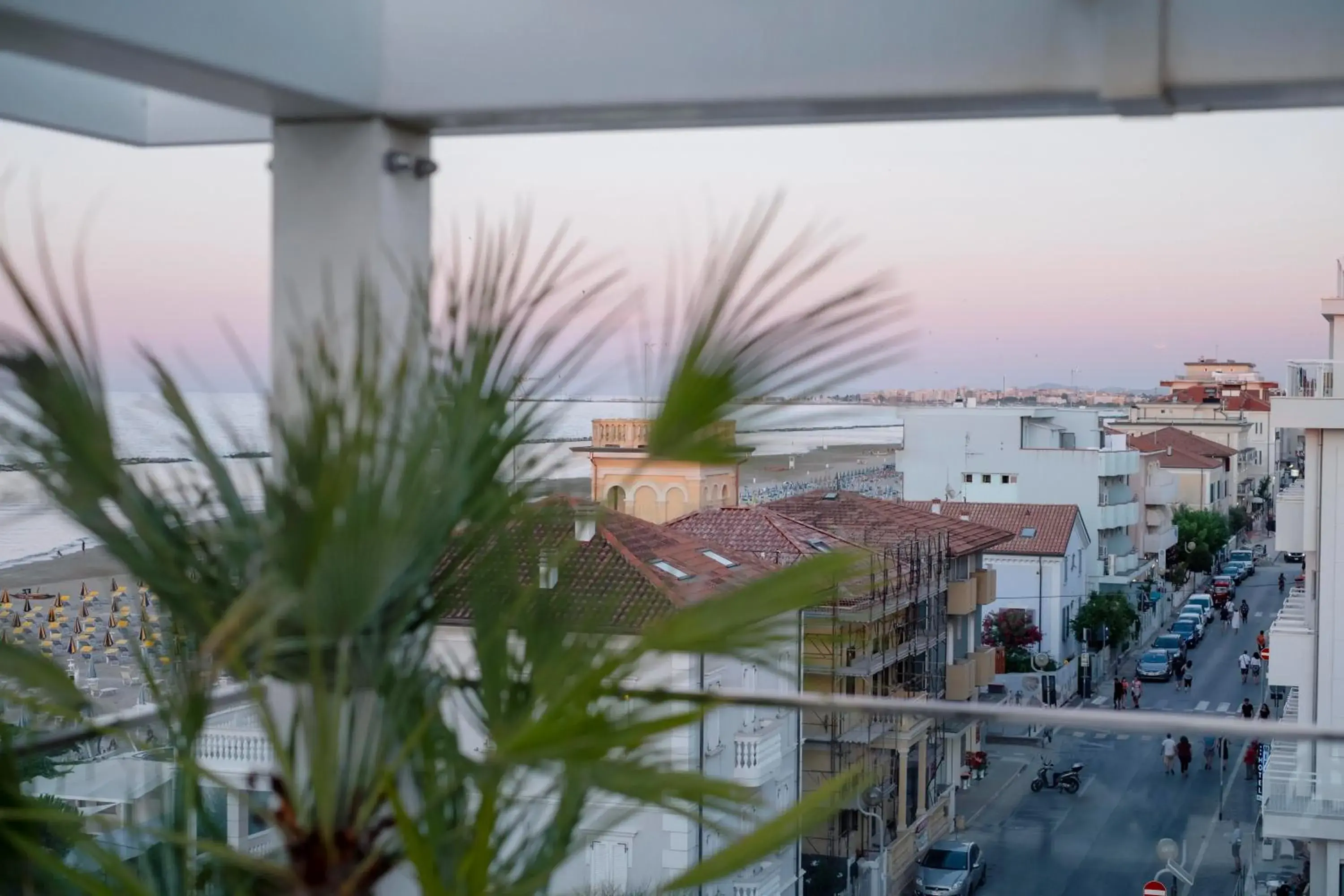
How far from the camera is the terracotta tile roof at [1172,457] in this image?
29.0 feet

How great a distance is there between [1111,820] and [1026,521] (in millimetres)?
4837

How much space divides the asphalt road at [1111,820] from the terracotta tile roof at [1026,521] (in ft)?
10.7

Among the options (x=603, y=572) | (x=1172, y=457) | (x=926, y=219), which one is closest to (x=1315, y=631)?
(x=926, y=219)

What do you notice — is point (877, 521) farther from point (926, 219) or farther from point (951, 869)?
point (951, 869)

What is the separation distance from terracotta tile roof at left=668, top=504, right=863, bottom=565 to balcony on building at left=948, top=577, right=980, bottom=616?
1.15 meters

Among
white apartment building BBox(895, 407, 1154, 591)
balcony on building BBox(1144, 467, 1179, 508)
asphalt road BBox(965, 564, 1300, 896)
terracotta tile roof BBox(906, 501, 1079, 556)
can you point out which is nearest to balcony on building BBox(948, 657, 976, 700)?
white apartment building BBox(895, 407, 1154, 591)

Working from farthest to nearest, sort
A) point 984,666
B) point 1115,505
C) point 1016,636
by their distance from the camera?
1. point 1115,505
2. point 1016,636
3. point 984,666

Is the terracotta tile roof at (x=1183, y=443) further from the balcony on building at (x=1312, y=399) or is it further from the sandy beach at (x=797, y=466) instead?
the sandy beach at (x=797, y=466)

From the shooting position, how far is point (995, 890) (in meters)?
2.09

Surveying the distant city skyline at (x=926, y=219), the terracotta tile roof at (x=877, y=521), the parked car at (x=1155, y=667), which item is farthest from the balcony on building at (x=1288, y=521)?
the terracotta tile roof at (x=877, y=521)

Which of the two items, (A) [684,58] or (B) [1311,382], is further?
(B) [1311,382]

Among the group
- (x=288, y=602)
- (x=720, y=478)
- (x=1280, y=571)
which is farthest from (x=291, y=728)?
(x=1280, y=571)

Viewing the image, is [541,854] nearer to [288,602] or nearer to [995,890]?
[288,602]

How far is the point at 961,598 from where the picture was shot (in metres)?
4.27
